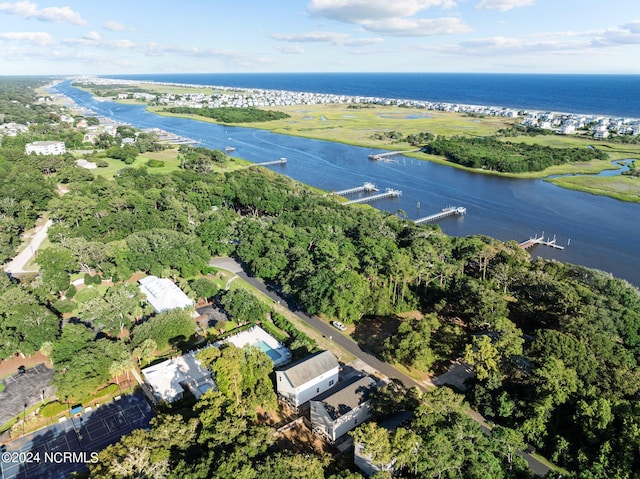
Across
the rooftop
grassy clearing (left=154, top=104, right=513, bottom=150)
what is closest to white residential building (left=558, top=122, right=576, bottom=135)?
grassy clearing (left=154, top=104, right=513, bottom=150)

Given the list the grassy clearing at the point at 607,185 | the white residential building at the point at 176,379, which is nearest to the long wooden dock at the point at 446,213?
the grassy clearing at the point at 607,185

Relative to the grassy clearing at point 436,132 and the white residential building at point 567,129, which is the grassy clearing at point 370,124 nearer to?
the grassy clearing at point 436,132

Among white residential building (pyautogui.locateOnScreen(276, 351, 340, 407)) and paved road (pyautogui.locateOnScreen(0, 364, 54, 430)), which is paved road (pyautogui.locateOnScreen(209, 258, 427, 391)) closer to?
white residential building (pyautogui.locateOnScreen(276, 351, 340, 407))

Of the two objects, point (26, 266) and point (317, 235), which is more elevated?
point (317, 235)

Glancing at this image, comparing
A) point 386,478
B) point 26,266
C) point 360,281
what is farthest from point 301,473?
point 26,266

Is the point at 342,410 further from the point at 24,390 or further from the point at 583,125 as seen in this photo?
the point at 583,125

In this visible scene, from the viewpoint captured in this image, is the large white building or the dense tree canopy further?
the dense tree canopy

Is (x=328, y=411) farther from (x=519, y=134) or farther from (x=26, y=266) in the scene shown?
(x=519, y=134)
